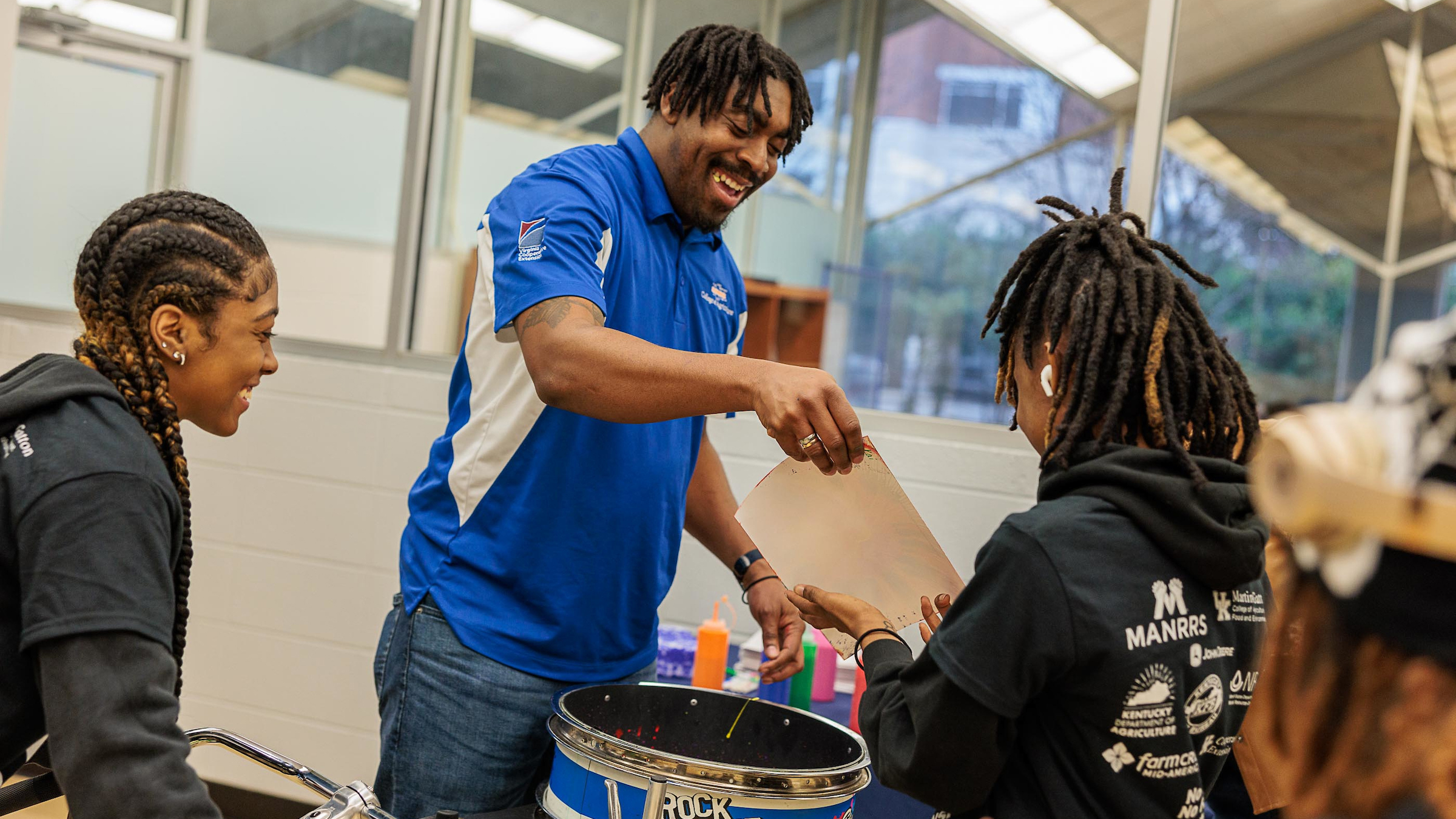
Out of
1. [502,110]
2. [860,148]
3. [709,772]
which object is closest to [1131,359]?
[709,772]

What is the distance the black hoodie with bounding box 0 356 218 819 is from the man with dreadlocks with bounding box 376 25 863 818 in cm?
44

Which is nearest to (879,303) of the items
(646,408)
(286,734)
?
(286,734)

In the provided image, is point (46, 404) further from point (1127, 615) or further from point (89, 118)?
point (89, 118)

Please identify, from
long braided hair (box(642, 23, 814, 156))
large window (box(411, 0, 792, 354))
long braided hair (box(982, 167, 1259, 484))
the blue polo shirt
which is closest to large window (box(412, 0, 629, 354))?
large window (box(411, 0, 792, 354))

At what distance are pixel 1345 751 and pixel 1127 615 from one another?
51cm

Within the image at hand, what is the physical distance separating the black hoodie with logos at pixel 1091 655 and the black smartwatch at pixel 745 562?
714 millimetres

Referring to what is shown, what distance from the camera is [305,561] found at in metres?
3.01

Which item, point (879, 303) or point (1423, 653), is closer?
point (1423, 653)

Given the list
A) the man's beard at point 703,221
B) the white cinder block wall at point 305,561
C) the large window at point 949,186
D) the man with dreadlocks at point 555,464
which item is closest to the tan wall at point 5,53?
the white cinder block wall at point 305,561

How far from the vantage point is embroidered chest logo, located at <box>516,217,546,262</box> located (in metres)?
1.34

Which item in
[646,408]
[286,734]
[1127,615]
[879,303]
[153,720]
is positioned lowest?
[286,734]

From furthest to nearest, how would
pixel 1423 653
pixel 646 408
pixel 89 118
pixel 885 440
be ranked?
1. pixel 89 118
2. pixel 885 440
3. pixel 646 408
4. pixel 1423 653

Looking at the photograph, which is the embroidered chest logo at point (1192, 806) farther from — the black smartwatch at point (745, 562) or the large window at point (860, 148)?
the large window at point (860, 148)

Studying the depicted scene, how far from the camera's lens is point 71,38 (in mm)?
3234
